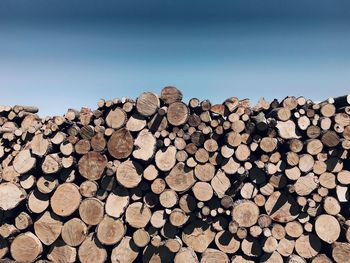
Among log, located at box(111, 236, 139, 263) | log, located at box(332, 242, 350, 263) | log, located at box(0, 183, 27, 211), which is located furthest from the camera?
log, located at box(0, 183, 27, 211)

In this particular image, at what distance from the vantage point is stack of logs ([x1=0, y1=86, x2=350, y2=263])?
13.7 ft

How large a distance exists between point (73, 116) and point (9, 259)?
7.79ft

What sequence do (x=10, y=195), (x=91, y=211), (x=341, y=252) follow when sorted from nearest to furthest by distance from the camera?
(x=341, y=252), (x=91, y=211), (x=10, y=195)

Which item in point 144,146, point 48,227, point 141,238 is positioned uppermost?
point 144,146

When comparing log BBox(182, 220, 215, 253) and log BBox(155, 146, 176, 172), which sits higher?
log BBox(155, 146, 176, 172)

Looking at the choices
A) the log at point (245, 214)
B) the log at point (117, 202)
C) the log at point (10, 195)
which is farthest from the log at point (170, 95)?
the log at point (10, 195)

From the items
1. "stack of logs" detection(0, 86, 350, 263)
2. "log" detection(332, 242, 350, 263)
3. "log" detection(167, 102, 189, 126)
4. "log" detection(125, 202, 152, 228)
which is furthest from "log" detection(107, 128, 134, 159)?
"log" detection(332, 242, 350, 263)

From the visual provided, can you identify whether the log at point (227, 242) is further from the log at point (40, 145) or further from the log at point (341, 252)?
the log at point (40, 145)

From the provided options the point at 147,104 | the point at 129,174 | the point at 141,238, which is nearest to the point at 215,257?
the point at 141,238

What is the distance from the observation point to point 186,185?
4254 mm

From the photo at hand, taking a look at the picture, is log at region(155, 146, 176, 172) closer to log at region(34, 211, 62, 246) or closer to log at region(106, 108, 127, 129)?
log at region(106, 108, 127, 129)

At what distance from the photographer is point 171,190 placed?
4.24m

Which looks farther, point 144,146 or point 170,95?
point 170,95

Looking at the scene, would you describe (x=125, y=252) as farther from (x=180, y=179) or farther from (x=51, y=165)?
(x=51, y=165)
